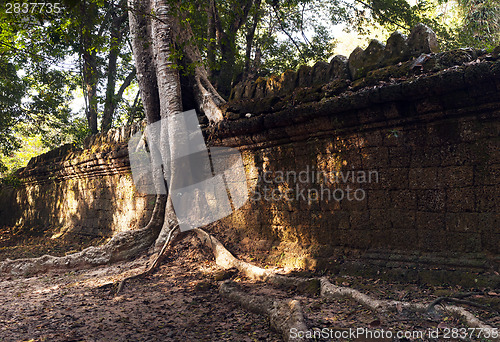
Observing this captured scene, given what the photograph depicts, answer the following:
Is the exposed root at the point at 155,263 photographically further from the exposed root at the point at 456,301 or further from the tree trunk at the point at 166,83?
the exposed root at the point at 456,301

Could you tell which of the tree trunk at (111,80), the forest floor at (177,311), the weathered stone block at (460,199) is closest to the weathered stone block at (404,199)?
the weathered stone block at (460,199)

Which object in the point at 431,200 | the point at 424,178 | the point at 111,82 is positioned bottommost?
the point at 431,200

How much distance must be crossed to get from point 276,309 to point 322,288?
663 mm

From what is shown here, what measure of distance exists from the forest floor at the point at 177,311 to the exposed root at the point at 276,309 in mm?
66

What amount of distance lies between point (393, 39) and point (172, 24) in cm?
340

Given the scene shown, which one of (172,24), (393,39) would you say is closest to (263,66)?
(172,24)

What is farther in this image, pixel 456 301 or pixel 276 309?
pixel 276 309

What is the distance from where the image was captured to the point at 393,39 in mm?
3854

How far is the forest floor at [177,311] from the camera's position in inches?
106

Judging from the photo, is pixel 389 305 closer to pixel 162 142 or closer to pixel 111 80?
pixel 162 142

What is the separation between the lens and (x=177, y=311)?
3.36m

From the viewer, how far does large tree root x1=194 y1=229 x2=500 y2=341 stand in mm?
2623

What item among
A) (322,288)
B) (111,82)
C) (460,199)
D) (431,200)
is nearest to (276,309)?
(322,288)

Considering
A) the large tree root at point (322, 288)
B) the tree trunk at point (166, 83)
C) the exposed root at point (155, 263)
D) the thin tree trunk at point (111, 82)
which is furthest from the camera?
the thin tree trunk at point (111, 82)
